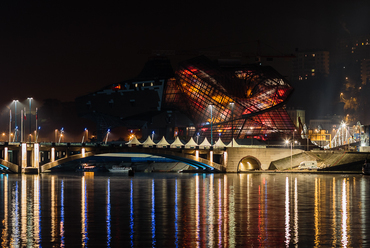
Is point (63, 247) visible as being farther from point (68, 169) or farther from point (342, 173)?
point (68, 169)

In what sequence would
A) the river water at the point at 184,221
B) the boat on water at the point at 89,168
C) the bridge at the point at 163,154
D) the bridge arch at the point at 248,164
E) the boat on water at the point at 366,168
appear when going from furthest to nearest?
the boat on water at the point at 89,168 → the bridge arch at the point at 248,164 → the bridge at the point at 163,154 → the boat on water at the point at 366,168 → the river water at the point at 184,221

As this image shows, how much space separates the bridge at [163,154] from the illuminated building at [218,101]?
70.6 ft

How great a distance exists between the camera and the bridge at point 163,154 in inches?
4055

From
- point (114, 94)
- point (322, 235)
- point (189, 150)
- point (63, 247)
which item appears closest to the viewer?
point (63, 247)

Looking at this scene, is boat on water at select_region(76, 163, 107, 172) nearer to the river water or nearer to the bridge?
the bridge

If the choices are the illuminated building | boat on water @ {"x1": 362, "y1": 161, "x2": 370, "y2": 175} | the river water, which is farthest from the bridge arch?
the river water

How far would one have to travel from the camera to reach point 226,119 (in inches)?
6033

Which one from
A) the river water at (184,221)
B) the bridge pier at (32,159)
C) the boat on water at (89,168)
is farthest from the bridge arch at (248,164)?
the river water at (184,221)

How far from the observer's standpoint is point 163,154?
110375 millimetres

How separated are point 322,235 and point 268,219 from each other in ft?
21.8

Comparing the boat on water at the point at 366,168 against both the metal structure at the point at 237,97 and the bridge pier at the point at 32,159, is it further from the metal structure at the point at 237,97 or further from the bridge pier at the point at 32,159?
the bridge pier at the point at 32,159

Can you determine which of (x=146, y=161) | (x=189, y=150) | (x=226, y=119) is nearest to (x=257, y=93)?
(x=226, y=119)

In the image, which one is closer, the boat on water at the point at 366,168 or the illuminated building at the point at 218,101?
the boat on water at the point at 366,168

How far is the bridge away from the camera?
10300cm
